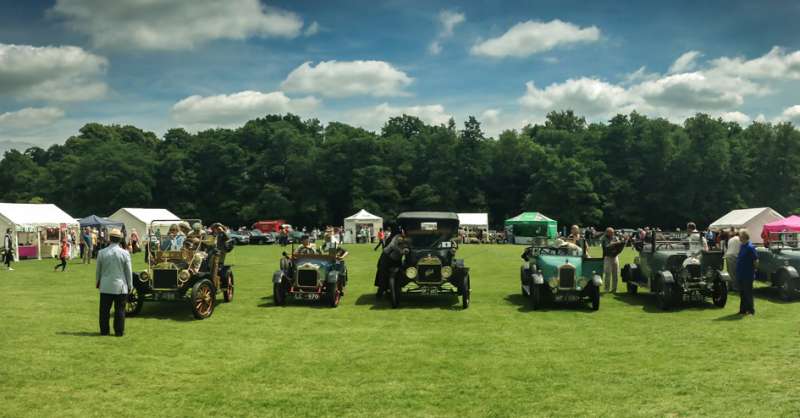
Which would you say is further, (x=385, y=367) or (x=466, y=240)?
(x=466, y=240)

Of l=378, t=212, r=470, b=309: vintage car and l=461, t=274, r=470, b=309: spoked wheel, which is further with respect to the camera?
l=378, t=212, r=470, b=309: vintage car

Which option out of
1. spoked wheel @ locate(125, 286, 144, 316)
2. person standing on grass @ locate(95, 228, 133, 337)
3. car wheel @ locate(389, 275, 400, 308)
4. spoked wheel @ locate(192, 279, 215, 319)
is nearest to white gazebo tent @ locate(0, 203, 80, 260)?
spoked wheel @ locate(125, 286, 144, 316)

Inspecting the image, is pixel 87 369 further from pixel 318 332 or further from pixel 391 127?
pixel 391 127

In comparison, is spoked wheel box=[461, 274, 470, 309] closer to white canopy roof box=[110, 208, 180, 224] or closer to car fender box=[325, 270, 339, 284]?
car fender box=[325, 270, 339, 284]

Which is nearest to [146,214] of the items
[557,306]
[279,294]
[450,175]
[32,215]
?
[32,215]

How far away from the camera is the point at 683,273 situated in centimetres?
1330

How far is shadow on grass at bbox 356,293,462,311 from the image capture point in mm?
13617

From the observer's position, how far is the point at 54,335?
984 centimetres

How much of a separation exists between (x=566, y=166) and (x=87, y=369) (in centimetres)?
6690

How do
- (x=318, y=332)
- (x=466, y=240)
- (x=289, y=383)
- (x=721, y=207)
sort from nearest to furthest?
(x=289, y=383)
(x=318, y=332)
(x=466, y=240)
(x=721, y=207)

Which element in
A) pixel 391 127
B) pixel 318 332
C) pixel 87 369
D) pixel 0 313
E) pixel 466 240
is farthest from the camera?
pixel 391 127

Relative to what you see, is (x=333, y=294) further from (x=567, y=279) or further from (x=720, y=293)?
(x=720, y=293)

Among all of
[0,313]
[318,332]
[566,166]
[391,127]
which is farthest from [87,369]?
[391,127]

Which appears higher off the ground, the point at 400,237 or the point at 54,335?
the point at 400,237
